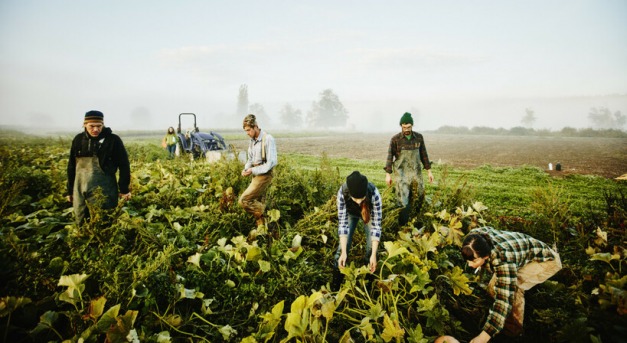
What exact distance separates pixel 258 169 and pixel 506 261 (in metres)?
3.01

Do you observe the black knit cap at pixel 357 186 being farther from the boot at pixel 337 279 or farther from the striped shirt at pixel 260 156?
the striped shirt at pixel 260 156

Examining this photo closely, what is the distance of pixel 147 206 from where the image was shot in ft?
15.0

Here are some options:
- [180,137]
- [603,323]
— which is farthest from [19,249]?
[180,137]

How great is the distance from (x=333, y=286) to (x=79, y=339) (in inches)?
86.7

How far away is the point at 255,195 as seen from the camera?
4.11m

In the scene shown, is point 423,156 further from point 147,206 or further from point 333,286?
point 147,206

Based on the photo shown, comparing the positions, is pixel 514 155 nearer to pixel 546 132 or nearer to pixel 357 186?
pixel 357 186

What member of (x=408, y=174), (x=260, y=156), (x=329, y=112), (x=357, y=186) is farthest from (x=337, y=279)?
(x=329, y=112)

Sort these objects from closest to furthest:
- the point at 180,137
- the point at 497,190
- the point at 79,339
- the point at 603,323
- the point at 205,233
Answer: the point at 79,339 < the point at 603,323 < the point at 205,233 < the point at 497,190 < the point at 180,137

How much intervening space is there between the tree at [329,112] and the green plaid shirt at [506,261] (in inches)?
4534

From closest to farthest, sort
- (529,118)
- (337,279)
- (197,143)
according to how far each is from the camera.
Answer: (337,279), (197,143), (529,118)

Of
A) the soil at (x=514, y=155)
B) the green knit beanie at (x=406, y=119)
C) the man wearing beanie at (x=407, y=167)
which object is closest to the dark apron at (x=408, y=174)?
the man wearing beanie at (x=407, y=167)

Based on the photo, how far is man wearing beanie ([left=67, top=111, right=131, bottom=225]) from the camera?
3.28 meters

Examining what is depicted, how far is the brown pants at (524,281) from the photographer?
2.56 meters
